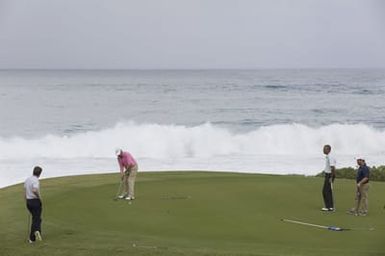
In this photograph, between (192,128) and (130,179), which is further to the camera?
(192,128)

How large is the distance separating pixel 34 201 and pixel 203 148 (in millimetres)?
35308

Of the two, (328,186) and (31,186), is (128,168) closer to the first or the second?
(31,186)

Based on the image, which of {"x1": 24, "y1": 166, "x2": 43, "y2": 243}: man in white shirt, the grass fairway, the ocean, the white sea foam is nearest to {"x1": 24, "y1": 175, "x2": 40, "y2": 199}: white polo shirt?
{"x1": 24, "y1": 166, "x2": 43, "y2": 243}: man in white shirt

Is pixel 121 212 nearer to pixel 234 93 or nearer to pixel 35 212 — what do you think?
pixel 35 212

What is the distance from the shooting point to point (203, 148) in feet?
162

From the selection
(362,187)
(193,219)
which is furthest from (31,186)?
(362,187)

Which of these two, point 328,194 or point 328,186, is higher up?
point 328,186

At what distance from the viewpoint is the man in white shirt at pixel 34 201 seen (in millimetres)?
14148

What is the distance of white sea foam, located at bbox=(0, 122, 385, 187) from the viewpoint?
35719 mm

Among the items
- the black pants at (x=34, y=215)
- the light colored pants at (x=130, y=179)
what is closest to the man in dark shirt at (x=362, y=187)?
the light colored pants at (x=130, y=179)

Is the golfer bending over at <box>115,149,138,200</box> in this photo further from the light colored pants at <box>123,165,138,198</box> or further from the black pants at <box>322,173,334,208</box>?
the black pants at <box>322,173,334,208</box>

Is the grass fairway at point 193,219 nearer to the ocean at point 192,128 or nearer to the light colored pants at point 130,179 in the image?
the light colored pants at point 130,179

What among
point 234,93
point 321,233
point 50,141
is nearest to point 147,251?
point 321,233

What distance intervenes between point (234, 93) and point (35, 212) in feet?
271
